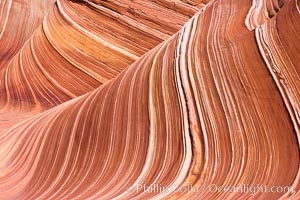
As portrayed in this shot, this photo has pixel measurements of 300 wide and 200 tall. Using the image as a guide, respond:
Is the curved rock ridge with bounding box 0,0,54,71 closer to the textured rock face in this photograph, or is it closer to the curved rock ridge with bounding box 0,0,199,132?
the curved rock ridge with bounding box 0,0,199,132

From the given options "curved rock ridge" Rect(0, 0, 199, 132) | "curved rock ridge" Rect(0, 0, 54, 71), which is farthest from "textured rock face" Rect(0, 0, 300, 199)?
"curved rock ridge" Rect(0, 0, 54, 71)

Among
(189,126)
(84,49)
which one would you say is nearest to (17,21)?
Result: (84,49)

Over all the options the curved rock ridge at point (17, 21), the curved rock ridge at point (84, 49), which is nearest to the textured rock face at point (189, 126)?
the curved rock ridge at point (84, 49)

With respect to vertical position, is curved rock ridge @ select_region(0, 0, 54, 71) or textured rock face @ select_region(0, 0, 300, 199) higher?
curved rock ridge @ select_region(0, 0, 54, 71)

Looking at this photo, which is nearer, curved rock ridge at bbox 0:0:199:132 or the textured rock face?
the textured rock face

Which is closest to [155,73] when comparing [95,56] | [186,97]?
[186,97]

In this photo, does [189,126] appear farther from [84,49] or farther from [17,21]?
[17,21]

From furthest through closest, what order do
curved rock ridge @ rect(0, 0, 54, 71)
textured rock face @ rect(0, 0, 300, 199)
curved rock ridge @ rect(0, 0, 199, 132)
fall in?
curved rock ridge @ rect(0, 0, 54, 71), curved rock ridge @ rect(0, 0, 199, 132), textured rock face @ rect(0, 0, 300, 199)

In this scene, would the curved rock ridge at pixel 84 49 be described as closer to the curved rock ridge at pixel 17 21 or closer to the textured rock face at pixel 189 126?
the textured rock face at pixel 189 126

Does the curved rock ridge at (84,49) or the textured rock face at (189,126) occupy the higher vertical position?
the curved rock ridge at (84,49)
